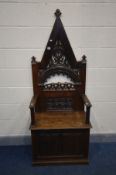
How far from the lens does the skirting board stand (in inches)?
103

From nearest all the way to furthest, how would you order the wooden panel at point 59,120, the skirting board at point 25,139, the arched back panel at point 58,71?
the wooden panel at point 59,120, the arched back panel at point 58,71, the skirting board at point 25,139

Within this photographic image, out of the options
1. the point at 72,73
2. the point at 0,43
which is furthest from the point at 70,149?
the point at 0,43

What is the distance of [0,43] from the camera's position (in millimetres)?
2279

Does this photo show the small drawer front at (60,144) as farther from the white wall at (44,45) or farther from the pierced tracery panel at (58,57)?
the pierced tracery panel at (58,57)

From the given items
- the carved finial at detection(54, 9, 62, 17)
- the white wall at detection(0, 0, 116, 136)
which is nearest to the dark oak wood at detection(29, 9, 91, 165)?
the carved finial at detection(54, 9, 62, 17)

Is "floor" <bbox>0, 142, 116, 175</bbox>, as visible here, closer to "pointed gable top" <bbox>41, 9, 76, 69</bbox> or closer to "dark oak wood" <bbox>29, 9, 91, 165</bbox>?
"dark oak wood" <bbox>29, 9, 91, 165</bbox>

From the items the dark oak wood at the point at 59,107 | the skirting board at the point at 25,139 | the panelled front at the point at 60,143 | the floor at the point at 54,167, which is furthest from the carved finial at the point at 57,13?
the floor at the point at 54,167

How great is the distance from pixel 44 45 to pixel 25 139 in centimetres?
115

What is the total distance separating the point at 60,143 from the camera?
7.32ft

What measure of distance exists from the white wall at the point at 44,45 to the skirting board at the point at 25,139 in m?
0.09

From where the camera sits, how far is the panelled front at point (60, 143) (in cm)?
216

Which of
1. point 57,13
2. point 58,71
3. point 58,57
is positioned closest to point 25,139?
point 58,71

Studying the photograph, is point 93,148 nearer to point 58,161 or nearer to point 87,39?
point 58,161

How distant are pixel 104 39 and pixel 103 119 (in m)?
0.95
